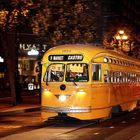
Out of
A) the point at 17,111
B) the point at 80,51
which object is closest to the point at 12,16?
the point at 17,111

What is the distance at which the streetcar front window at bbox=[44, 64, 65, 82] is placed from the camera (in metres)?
20.2

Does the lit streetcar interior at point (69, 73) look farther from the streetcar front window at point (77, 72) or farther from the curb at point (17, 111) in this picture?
the curb at point (17, 111)

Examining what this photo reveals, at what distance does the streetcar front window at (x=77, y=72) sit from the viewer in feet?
65.5

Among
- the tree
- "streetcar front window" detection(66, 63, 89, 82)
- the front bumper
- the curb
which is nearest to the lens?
the front bumper

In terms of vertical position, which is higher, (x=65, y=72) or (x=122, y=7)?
(x=122, y=7)

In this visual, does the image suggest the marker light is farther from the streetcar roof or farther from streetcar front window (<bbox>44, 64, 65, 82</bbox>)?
the streetcar roof

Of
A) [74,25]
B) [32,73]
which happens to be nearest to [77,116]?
[74,25]

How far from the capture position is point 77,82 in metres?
19.9

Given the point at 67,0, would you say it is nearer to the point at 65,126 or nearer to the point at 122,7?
the point at 65,126

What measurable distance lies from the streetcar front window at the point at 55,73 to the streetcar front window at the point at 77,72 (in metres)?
0.25

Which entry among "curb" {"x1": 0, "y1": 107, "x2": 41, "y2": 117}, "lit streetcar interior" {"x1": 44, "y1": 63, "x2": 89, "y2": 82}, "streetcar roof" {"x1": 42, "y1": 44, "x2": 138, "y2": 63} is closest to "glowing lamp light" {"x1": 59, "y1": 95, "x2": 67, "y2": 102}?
"lit streetcar interior" {"x1": 44, "y1": 63, "x2": 89, "y2": 82}

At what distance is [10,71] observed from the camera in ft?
107

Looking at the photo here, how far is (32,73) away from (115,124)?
4732cm

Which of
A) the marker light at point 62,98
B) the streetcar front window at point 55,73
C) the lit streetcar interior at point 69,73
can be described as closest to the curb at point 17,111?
the streetcar front window at point 55,73
